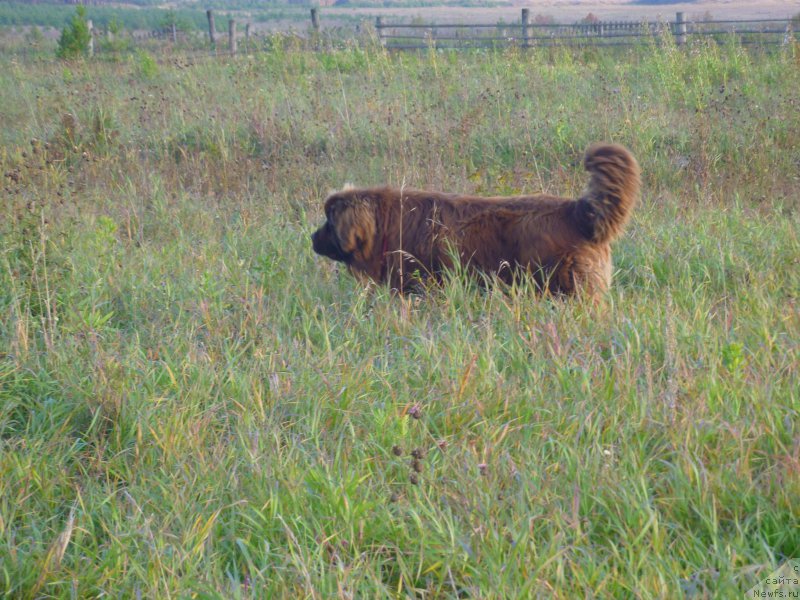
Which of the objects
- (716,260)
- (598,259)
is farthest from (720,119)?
(598,259)

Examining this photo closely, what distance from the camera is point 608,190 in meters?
4.40

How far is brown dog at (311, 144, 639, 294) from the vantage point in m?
4.45

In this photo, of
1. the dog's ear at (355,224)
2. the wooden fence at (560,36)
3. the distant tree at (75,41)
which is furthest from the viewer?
the distant tree at (75,41)

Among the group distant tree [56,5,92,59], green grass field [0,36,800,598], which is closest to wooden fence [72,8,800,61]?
distant tree [56,5,92,59]

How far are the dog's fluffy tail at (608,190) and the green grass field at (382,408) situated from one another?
0.43 meters

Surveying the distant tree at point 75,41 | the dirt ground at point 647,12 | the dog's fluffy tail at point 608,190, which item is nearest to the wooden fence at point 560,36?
the distant tree at point 75,41

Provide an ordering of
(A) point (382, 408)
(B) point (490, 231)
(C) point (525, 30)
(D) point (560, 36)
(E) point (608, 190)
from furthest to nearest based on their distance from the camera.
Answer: (C) point (525, 30)
(D) point (560, 36)
(B) point (490, 231)
(E) point (608, 190)
(A) point (382, 408)

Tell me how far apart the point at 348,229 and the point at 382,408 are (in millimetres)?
2069

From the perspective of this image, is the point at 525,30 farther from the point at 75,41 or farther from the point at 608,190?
the point at 608,190

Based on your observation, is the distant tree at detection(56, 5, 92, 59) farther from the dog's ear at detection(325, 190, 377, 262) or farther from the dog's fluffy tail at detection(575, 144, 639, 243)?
the dog's fluffy tail at detection(575, 144, 639, 243)

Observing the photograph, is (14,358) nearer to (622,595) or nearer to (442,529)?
(442,529)

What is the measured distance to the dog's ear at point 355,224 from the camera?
529cm

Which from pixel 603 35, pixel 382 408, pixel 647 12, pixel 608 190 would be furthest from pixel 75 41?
pixel 647 12

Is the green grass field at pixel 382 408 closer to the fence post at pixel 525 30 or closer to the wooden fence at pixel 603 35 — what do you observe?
the wooden fence at pixel 603 35
